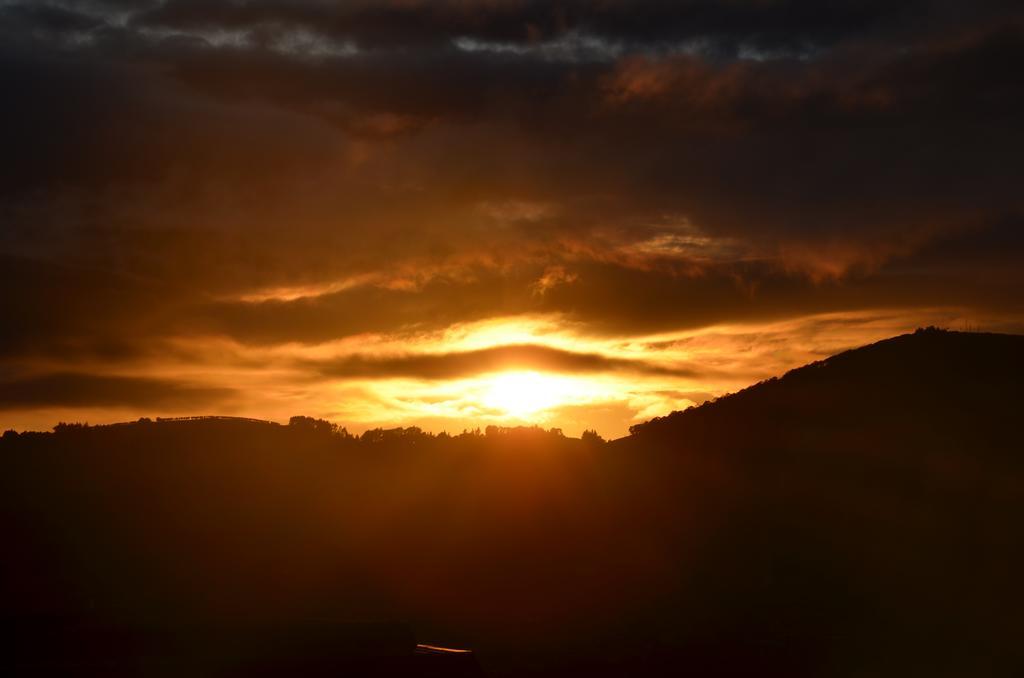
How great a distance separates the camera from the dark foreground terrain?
5950 cm

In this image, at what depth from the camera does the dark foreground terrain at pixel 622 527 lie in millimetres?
59500

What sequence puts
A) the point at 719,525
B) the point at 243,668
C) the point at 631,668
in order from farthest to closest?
the point at 719,525 < the point at 631,668 < the point at 243,668

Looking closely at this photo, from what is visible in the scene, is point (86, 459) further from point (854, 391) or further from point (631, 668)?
point (854, 391)

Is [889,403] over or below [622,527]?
over

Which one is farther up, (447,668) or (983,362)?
(983,362)

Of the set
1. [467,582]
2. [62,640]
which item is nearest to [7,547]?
[467,582]

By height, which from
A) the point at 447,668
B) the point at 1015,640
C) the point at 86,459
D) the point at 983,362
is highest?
the point at 983,362

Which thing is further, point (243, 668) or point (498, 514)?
point (498, 514)

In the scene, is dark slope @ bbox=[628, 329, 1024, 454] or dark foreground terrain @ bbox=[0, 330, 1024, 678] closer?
dark foreground terrain @ bbox=[0, 330, 1024, 678]

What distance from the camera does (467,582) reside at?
70750 mm

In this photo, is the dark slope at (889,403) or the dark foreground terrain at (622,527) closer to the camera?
the dark foreground terrain at (622,527)

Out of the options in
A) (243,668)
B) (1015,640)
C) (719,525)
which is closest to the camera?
(243,668)

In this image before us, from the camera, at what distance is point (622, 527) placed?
260 feet

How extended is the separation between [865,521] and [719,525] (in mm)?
10406
